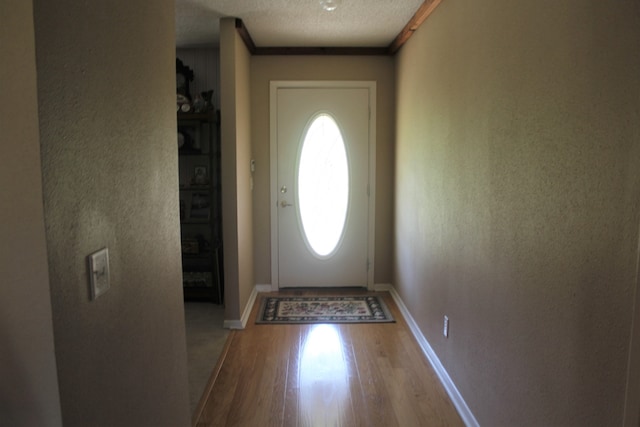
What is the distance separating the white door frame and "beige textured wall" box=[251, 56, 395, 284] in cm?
4

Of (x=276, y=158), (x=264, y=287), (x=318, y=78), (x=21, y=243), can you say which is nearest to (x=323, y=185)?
(x=276, y=158)

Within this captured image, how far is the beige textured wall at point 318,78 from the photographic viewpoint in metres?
4.20

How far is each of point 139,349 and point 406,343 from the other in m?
2.35

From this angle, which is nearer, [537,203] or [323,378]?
[537,203]

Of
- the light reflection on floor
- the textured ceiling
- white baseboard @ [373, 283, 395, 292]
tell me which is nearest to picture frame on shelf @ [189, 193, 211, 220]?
the textured ceiling

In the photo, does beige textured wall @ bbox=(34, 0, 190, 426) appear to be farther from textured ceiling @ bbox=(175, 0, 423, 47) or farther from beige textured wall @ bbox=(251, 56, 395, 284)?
beige textured wall @ bbox=(251, 56, 395, 284)

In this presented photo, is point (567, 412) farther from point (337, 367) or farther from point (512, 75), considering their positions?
point (337, 367)

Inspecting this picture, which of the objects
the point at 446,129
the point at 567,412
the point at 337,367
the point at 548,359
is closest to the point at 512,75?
the point at 446,129

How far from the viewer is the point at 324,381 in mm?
2680

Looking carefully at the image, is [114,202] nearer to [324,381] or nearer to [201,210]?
[324,381]

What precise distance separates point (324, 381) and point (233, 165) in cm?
170

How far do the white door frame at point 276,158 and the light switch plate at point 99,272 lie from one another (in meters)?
3.29

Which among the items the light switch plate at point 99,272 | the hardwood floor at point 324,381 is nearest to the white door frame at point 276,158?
the hardwood floor at point 324,381

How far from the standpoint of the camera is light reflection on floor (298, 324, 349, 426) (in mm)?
2336
